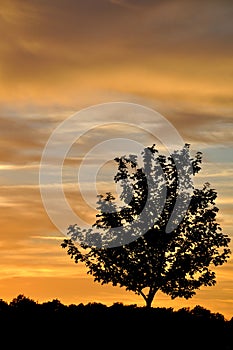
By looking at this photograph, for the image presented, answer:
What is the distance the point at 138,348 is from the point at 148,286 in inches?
793

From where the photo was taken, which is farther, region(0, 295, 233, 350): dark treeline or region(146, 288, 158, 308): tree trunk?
region(146, 288, 158, 308): tree trunk

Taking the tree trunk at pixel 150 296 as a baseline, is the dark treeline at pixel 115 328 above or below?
below

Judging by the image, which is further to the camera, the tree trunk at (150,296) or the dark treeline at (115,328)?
the tree trunk at (150,296)

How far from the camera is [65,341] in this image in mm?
33438

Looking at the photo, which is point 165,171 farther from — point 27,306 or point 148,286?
point 27,306

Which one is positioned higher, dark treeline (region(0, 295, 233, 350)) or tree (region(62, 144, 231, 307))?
tree (region(62, 144, 231, 307))

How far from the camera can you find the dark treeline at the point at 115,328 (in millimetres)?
33562

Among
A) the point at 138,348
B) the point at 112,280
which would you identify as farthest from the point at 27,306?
the point at 112,280

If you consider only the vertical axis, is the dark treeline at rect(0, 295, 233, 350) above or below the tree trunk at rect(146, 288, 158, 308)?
below

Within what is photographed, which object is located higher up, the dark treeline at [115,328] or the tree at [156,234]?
the tree at [156,234]

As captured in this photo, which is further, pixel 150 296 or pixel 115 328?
pixel 150 296

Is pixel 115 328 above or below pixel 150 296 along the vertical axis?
below

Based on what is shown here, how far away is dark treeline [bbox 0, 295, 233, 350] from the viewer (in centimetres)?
3356

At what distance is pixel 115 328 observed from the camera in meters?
34.1
